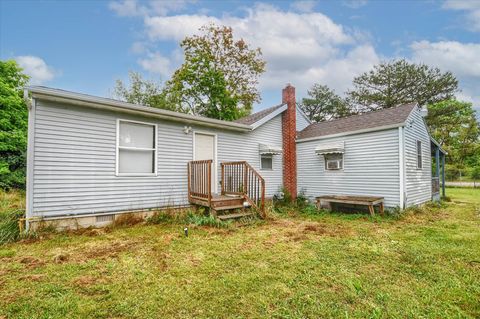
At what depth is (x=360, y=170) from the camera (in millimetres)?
8258

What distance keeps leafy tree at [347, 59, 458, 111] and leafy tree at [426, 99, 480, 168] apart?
1290 mm

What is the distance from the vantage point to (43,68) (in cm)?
1507

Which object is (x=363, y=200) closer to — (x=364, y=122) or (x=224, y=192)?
(x=364, y=122)

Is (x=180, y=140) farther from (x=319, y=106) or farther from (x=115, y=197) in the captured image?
(x=319, y=106)

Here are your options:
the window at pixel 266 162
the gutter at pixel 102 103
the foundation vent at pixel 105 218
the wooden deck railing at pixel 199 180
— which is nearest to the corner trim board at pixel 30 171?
the gutter at pixel 102 103

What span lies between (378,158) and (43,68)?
65.3 ft

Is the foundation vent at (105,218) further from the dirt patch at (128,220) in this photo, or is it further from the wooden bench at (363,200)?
the wooden bench at (363,200)

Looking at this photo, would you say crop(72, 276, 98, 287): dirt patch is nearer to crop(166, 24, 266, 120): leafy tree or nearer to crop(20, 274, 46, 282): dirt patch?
crop(20, 274, 46, 282): dirt patch

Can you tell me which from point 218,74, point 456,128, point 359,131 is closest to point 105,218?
point 359,131

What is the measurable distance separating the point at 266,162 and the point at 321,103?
25311 millimetres

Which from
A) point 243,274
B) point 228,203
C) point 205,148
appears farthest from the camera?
point 205,148

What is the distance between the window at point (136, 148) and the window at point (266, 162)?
444 cm

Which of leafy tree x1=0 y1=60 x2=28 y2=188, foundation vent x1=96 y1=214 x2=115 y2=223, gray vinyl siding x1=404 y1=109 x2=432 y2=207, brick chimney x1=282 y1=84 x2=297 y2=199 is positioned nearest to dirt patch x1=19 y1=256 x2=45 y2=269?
foundation vent x1=96 y1=214 x2=115 y2=223

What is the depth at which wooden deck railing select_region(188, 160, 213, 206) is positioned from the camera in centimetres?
634
